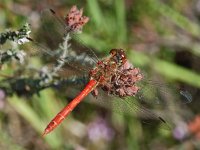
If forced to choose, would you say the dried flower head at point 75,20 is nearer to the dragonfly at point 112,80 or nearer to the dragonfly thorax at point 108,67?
the dragonfly at point 112,80

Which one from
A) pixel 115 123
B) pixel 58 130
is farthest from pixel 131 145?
pixel 58 130

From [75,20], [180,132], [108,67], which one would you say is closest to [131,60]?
[180,132]

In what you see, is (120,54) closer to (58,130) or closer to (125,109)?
(125,109)

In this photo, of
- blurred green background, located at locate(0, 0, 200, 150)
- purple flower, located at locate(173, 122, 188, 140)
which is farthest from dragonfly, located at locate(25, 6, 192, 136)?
purple flower, located at locate(173, 122, 188, 140)

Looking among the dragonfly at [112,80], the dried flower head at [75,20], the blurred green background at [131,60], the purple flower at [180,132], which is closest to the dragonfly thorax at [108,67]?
the dragonfly at [112,80]

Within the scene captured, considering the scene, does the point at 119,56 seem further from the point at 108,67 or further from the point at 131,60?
the point at 131,60

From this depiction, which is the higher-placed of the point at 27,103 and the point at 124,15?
the point at 124,15

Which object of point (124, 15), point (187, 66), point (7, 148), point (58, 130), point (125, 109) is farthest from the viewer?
point (187, 66)
